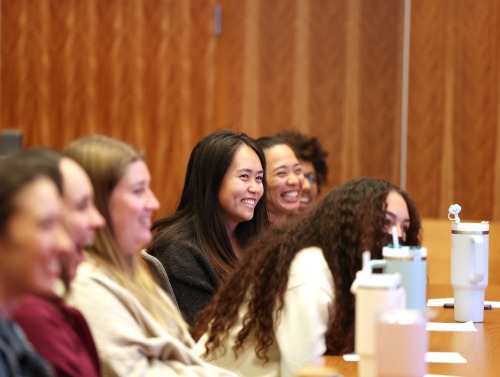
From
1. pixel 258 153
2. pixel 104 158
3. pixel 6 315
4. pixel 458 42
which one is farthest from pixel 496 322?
pixel 458 42

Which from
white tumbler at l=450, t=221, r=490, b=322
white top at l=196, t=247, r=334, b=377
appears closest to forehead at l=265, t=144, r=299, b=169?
white tumbler at l=450, t=221, r=490, b=322

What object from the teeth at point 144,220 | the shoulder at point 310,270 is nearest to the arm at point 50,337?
the teeth at point 144,220

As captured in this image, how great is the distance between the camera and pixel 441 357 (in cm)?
246

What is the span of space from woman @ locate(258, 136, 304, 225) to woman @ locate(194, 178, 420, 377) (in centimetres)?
172

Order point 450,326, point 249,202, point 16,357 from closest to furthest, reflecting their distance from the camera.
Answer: point 16,357
point 450,326
point 249,202

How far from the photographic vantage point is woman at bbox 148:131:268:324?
132 inches

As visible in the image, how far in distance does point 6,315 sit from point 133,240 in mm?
601

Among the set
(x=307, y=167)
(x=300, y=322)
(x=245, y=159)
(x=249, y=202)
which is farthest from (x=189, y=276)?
(x=307, y=167)

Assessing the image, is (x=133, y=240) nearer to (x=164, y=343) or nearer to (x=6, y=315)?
(x=164, y=343)

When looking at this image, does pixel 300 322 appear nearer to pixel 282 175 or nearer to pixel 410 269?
pixel 410 269

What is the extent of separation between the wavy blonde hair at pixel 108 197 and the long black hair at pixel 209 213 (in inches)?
44.6

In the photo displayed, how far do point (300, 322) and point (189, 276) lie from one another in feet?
3.44

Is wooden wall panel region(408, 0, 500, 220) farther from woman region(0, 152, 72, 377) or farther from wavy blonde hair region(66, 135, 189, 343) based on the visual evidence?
woman region(0, 152, 72, 377)

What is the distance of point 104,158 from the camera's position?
7.26 ft
